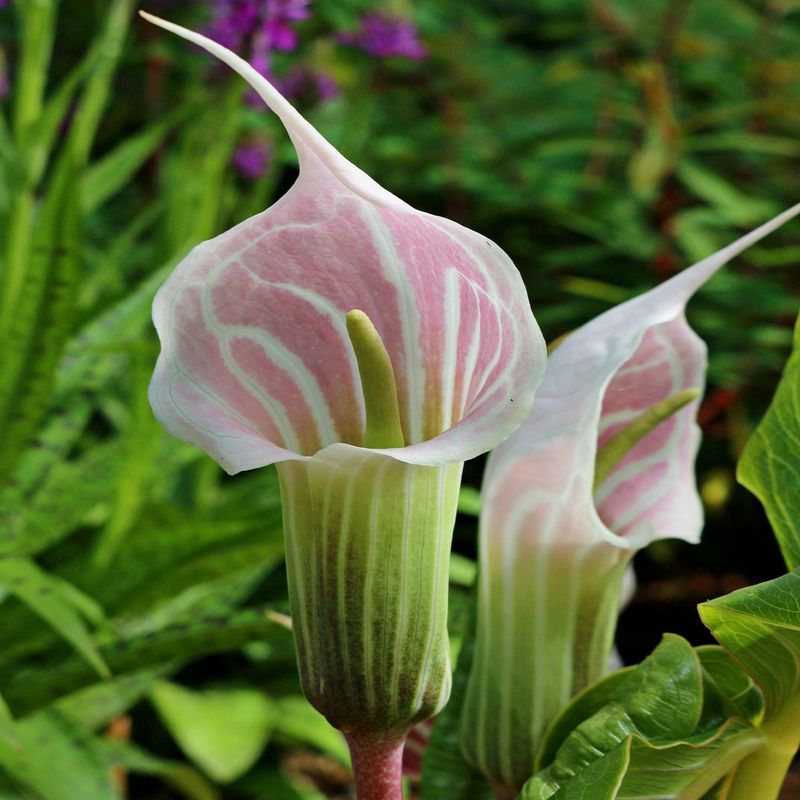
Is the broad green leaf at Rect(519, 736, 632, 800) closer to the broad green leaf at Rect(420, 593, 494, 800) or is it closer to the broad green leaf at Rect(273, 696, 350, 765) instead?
the broad green leaf at Rect(420, 593, 494, 800)

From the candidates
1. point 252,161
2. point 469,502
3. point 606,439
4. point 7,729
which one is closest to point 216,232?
point 252,161

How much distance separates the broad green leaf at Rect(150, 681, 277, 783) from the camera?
2.82 feet

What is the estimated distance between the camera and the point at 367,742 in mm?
289

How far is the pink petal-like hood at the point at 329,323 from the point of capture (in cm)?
27

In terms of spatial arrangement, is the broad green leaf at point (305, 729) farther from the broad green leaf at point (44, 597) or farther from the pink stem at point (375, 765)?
the pink stem at point (375, 765)

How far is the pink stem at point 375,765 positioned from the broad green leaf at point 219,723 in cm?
58

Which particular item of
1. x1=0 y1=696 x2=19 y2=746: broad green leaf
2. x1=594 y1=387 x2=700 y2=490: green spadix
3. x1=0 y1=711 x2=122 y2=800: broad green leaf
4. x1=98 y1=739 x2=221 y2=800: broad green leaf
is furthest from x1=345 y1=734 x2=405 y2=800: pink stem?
x1=98 y1=739 x2=221 y2=800: broad green leaf

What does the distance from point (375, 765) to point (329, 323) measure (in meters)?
0.13

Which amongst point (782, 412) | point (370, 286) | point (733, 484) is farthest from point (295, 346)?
point (733, 484)

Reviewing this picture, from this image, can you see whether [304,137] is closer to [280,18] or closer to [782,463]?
[782,463]

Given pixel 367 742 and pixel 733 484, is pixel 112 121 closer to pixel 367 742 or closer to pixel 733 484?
pixel 733 484

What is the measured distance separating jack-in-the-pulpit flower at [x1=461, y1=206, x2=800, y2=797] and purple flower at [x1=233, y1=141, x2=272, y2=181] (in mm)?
976

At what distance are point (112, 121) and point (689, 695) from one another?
1482 mm

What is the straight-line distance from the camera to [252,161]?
4.16ft
